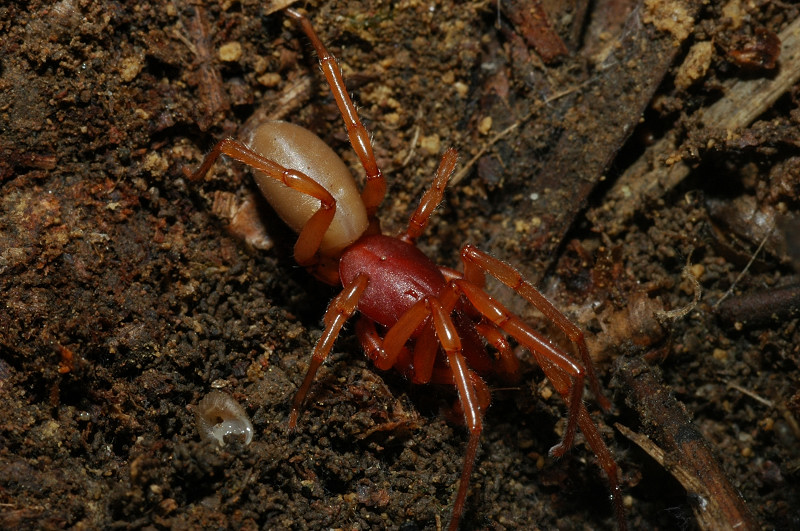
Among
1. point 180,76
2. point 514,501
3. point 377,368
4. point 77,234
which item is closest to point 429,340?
point 377,368

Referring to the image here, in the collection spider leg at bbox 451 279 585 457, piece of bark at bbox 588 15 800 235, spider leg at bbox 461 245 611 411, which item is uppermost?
piece of bark at bbox 588 15 800 235

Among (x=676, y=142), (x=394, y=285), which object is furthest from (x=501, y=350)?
(x=676, y=142)

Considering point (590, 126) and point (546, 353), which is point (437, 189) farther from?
point (546, 353)

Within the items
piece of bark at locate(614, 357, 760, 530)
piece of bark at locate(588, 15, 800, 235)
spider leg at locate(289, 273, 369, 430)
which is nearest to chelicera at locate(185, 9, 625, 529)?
spider leg at locate(289, 273, 369, 430)

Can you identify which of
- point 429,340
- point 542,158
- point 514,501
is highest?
point 542,158

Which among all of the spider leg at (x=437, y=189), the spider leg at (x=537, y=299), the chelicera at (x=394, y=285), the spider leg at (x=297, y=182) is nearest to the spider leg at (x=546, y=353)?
the chelicera at (x=394, y=285)

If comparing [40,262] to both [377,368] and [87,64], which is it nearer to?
[87,64]

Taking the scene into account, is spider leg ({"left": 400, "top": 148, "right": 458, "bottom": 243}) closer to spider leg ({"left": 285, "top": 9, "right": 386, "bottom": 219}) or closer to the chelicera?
the chelicera
